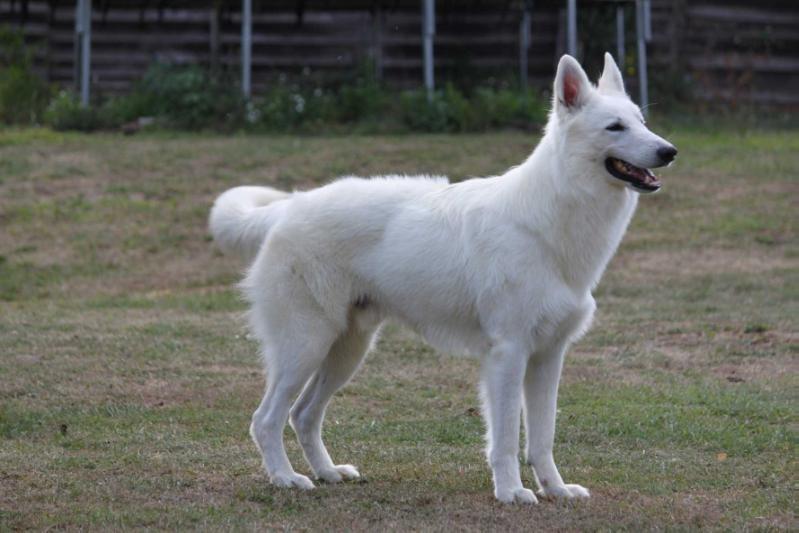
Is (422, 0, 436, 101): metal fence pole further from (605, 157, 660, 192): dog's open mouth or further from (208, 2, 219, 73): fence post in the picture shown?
(605, 157, 660, 192): dog's open mouth

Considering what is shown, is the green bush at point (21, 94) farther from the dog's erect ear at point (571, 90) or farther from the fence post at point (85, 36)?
the dog's erect ear at point (571, 90)

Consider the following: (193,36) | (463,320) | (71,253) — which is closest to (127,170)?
(71,253)

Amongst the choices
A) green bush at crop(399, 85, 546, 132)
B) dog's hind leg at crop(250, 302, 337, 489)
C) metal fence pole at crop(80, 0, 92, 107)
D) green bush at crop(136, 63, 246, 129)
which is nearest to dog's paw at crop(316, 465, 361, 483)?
Result: dog's hind leg at crop(250, 302, 337, 489)

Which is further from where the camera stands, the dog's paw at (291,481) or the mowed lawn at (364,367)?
the dog's paw at (291,481)

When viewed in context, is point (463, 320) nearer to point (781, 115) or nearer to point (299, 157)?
point (299, 157)

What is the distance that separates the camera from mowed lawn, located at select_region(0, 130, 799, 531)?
5.59m

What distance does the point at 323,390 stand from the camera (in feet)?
20.4

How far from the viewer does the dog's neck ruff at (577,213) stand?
5.64 meters

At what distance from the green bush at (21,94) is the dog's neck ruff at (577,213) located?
44.1ft

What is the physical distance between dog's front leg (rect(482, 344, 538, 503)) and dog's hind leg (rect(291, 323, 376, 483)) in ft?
2.80

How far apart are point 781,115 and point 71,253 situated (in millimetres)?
11923

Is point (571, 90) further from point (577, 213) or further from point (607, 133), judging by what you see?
point (577, 213)

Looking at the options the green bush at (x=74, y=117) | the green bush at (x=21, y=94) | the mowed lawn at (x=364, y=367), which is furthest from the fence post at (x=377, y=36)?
the green bush at (x=21, y=94)

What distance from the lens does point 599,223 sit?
567cm
